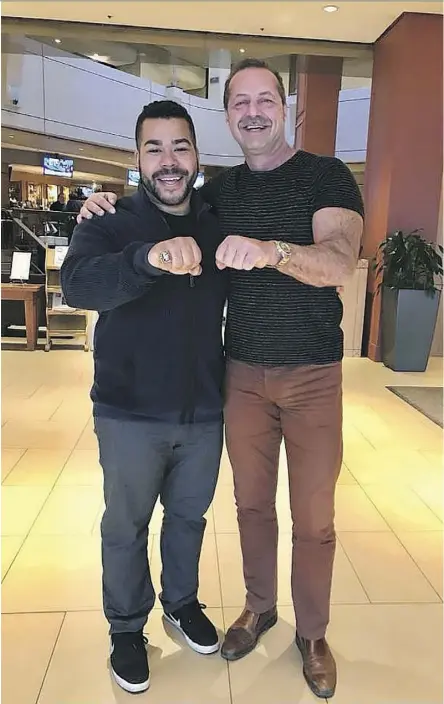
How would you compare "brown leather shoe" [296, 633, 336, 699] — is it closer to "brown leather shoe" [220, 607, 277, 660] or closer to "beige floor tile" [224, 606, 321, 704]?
"beige floor tile" [224, 606, 321, 704]

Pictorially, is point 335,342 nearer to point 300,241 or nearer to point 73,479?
point 300,241

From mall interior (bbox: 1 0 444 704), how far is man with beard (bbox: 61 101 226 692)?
19 cm

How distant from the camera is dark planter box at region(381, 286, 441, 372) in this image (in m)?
5.81

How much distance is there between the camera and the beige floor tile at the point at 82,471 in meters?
3.20

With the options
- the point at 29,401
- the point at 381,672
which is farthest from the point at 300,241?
the point at 29,401

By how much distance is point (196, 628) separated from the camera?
1.91m

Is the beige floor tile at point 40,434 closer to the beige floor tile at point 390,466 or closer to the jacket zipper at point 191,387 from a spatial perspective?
the beige floor tile at point 390,466

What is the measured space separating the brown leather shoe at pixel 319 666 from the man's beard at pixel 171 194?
1.32m

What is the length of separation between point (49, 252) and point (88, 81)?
698 centimetres

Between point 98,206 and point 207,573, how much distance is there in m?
1.44

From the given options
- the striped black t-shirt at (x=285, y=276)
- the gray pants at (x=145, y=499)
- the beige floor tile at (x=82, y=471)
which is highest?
the striped black t-shirt at (x=285, y=276)

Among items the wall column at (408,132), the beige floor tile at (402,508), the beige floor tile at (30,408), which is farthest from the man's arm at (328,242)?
the wall column at (408,132)

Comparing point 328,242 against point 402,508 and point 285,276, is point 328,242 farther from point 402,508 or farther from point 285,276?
point 402,508

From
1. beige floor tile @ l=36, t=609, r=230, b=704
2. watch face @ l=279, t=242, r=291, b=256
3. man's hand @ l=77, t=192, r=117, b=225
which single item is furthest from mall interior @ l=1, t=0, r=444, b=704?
watch face @ l=279, t=242, r=291, b=256
